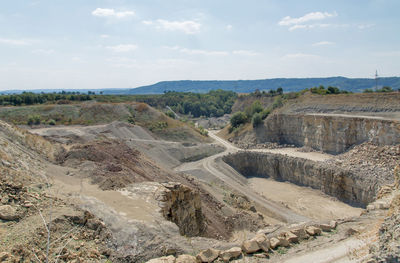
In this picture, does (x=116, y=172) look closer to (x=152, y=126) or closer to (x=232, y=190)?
(x=232, y=190)

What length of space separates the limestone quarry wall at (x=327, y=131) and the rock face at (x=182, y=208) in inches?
1108

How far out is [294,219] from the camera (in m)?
28.7

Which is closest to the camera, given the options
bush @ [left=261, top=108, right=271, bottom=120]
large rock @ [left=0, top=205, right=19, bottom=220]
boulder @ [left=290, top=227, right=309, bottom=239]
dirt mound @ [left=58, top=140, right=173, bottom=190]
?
large rock @ [left=0, top=205, right=19, bottom=220]

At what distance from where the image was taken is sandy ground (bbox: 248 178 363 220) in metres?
31.5

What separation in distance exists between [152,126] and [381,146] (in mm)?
40661

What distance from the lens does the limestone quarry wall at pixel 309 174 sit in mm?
32416

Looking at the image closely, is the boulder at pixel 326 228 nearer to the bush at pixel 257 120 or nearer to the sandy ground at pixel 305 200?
the sandy ground at pixel 305 200

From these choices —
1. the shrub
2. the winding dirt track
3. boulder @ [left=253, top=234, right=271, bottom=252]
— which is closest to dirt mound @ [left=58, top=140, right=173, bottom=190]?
boulder @ [left=253, top=234, right=271, bottom=252]

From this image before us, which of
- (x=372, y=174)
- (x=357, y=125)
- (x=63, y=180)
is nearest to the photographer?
(x=63, y=180)

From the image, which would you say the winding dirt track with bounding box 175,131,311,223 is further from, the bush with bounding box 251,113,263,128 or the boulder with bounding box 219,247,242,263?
the boulder with bounding box 219,247,242,263

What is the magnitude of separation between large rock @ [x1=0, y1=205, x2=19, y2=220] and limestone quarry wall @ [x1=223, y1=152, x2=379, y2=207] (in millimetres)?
31287

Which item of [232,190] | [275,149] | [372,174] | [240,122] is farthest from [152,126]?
[372,174]

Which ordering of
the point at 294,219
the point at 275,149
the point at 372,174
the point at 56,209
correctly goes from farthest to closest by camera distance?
the point at 275,149
the point at 372,174
the point at 294,219
the point at 56,209

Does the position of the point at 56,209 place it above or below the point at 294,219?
above
